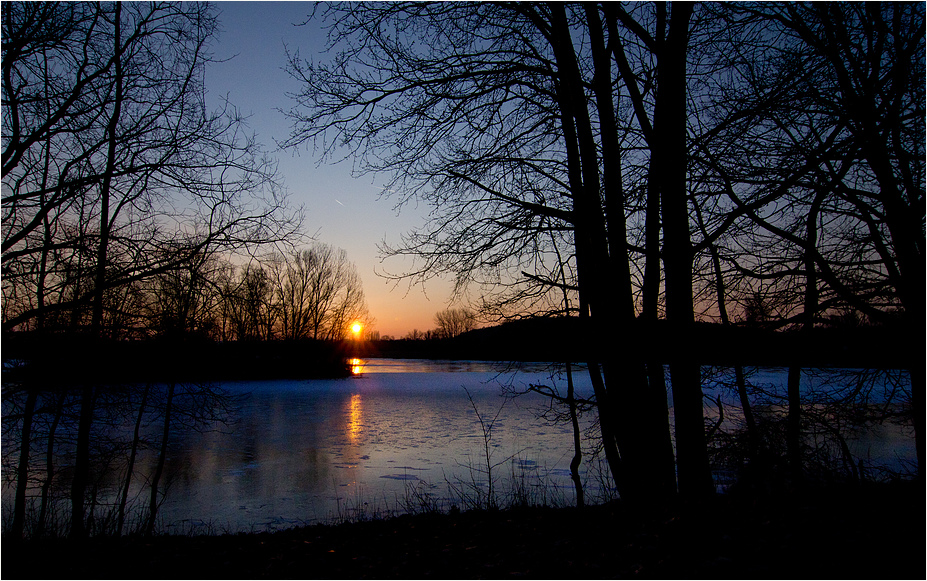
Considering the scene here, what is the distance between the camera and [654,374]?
6.75m

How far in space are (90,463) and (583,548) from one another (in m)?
8.71

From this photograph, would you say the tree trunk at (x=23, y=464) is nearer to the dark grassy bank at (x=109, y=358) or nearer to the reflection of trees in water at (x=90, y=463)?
the reflection of trees in water at (x=90, y=463)

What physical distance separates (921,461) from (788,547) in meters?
4.32

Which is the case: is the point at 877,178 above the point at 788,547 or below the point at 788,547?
above

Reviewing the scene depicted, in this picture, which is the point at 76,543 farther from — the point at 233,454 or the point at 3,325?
the point at 233,454

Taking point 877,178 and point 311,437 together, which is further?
point 311,437

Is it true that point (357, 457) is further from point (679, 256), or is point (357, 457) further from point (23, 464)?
point (679, 256)

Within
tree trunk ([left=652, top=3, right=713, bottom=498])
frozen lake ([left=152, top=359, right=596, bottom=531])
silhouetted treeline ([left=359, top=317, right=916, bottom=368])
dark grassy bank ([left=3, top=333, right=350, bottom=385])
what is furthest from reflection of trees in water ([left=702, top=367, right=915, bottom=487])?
dark grassy bank ([left=3, top=333, right=350, bottom=385])

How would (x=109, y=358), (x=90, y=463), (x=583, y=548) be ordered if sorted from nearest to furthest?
(x=583, y=548) < (x=109, y=358) < (x=90, y=463)

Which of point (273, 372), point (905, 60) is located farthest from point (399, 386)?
point (905, 60)

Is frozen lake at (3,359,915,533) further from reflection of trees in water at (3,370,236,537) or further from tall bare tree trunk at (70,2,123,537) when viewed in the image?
tall bare tree trunk at (70,2,123,537)

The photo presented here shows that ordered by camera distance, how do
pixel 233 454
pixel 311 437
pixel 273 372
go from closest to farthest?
1. pixel 233 454
2. pixel 311 437
3. pixel 273 372

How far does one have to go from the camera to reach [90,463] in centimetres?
922

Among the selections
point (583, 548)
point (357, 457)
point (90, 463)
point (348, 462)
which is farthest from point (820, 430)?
point (90, 463)
